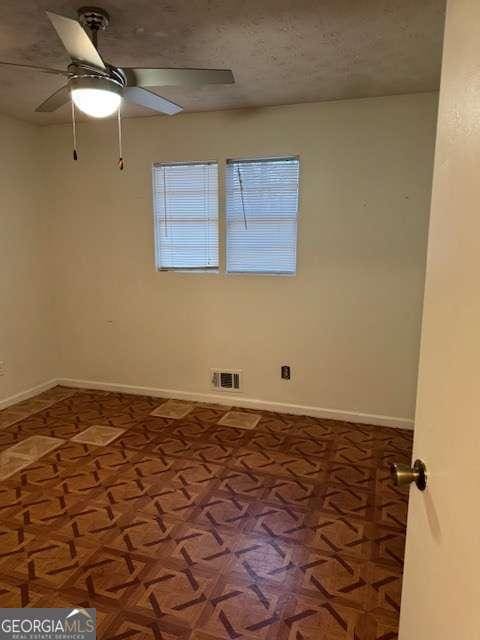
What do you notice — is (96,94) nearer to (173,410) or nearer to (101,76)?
(101,76)

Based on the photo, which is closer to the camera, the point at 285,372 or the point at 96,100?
the point at 96,100

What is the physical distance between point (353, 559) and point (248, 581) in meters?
0.50

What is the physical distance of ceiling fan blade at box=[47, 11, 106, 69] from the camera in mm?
1423

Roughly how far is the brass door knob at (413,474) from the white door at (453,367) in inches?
0.9

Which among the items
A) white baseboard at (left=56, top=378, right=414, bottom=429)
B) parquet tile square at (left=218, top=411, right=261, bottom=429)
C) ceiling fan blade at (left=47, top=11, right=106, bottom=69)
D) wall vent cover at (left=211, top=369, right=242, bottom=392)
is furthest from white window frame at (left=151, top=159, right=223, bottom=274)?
ceiling fan blade at (left=47, top=11, right=106, bottom=69)

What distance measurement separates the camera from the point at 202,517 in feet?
7.31

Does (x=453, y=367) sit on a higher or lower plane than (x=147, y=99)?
lower

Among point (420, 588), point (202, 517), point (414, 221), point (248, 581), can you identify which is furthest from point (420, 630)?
point (414, 221)

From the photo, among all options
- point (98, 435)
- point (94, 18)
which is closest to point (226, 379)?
point (98, 435)

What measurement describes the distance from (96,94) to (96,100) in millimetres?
29

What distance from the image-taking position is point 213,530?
2125 millimetres

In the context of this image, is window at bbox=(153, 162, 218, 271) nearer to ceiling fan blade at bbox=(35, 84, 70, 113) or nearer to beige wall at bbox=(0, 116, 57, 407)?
beige wall at bbox=(0, 116, 57, 407)

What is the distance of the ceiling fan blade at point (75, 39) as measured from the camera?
1423 mm

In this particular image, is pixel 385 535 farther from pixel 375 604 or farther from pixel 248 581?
pixel 248 581
